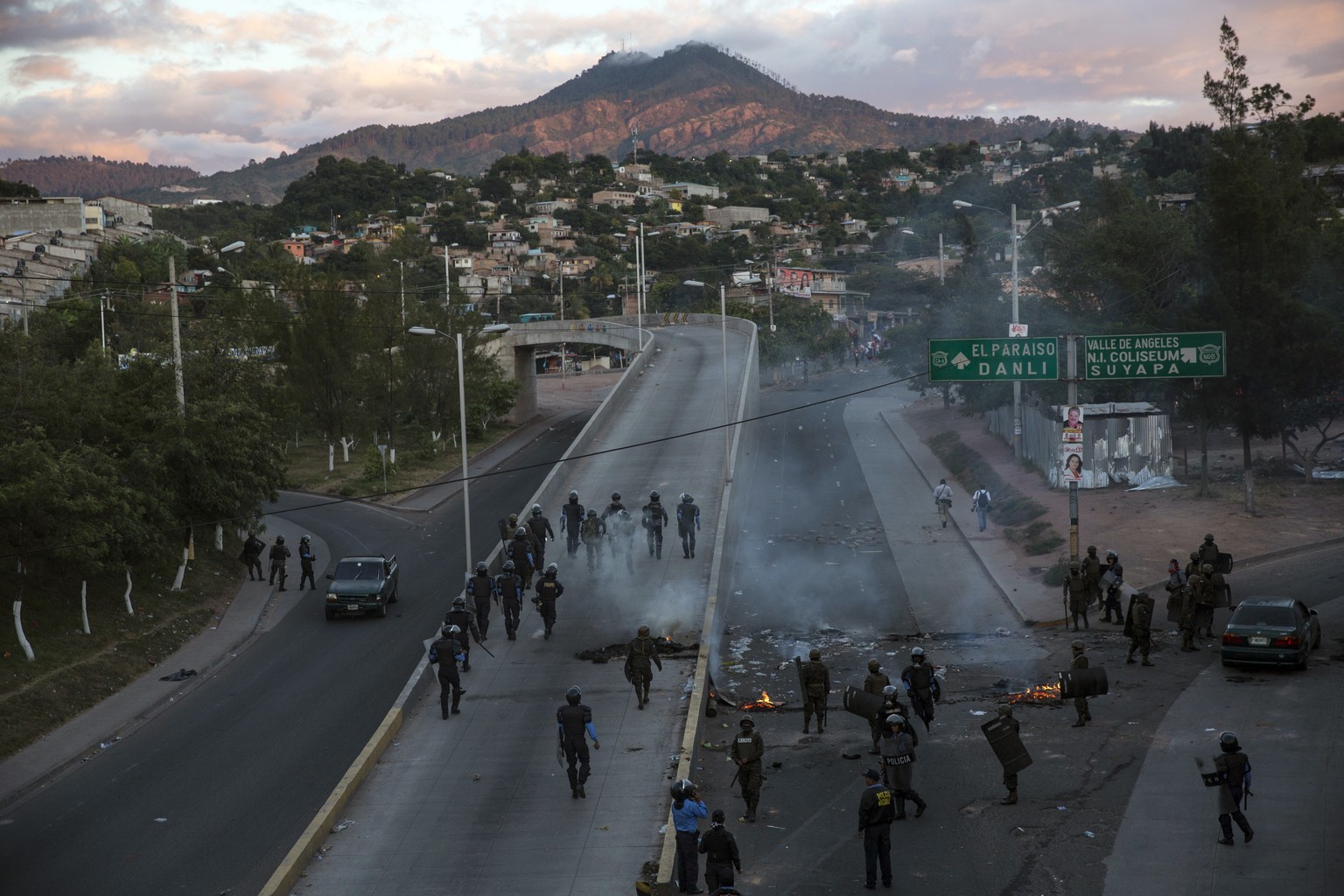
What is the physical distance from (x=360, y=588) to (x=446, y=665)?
10.5 m

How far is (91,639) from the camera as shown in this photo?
25297mm

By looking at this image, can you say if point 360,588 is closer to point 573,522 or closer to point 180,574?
point 180,574

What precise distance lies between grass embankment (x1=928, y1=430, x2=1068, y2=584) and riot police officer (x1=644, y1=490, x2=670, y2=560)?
8.87 metres

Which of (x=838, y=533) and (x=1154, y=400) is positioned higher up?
(x=1154, y=400)

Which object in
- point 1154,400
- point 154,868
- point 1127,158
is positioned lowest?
point 154,868

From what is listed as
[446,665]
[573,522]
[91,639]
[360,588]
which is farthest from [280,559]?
[446,665]

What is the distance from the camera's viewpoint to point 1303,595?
79.9 ft

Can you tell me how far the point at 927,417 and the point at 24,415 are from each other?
47214 millimetres

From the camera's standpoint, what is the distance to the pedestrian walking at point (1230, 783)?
496 inches

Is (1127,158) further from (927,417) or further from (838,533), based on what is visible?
(838,533)

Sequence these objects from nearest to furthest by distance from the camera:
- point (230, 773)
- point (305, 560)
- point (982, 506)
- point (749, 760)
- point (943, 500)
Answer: point (749, 760) → point (230, 773) → point (305, 560) → point (982, 506) → point (943, 500)

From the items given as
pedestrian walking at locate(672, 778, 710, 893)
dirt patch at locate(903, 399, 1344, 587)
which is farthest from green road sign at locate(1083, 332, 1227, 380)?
pedestrian walking at locate(672, 778, 710, 893)

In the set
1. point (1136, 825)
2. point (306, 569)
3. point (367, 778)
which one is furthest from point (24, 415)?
point (1136, 825)

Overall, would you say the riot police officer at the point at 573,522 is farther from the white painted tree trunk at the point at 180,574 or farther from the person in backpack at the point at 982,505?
the person in backpack at the point at 982,505
